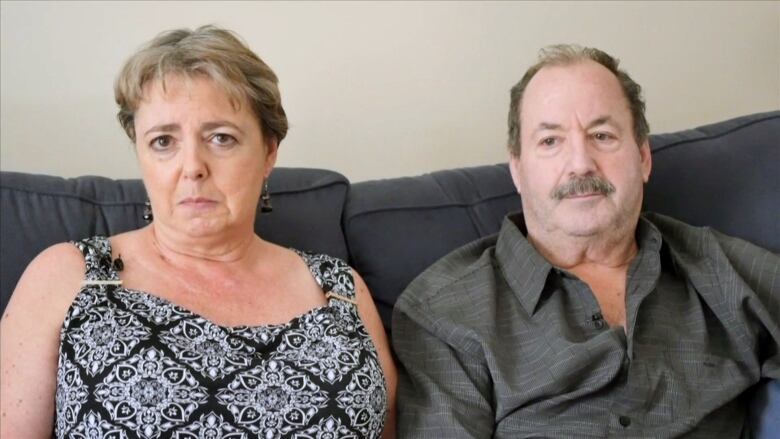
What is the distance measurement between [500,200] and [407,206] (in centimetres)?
23

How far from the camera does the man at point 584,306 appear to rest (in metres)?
1.64

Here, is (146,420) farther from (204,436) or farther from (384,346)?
(384,346)

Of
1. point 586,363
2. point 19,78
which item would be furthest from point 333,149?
point 586,363

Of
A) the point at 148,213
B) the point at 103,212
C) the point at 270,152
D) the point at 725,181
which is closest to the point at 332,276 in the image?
the point at 270,152

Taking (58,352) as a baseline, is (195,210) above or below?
above

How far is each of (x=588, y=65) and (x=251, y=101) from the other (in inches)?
28.6

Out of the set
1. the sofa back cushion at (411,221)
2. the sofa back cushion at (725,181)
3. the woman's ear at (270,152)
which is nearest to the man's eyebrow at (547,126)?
the sofa back cushion at (411,221)

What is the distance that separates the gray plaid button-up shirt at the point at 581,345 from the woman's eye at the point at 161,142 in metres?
0.54

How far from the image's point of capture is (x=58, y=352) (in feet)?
4.76

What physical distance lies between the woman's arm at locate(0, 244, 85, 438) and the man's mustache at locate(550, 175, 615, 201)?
0.91m

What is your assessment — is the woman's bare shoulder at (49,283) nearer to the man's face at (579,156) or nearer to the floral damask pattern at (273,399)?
the floral damask pattern at (273,399)

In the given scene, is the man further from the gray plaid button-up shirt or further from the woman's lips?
the woman's lips

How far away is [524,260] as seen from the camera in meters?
1.80

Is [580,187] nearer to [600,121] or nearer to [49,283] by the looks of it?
[600,121]
